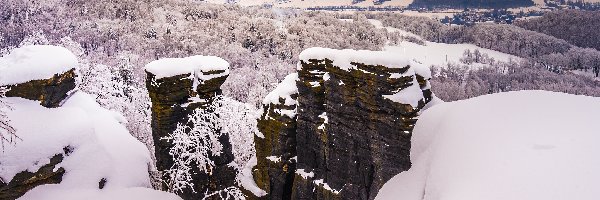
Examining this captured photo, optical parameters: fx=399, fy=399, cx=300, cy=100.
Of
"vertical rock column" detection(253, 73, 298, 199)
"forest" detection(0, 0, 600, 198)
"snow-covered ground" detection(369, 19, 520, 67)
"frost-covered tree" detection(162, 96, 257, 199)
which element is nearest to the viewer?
"vertical rock column" detection(253, 73, 298, 199)

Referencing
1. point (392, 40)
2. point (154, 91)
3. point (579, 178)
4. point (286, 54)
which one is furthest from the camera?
point (392, 40)

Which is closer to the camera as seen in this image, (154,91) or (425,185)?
(425,185)

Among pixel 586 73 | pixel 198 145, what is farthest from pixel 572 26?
pixel 198 145

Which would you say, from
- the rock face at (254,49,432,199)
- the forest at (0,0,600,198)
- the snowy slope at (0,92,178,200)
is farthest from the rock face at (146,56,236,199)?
the forest at (0,0,600,198)

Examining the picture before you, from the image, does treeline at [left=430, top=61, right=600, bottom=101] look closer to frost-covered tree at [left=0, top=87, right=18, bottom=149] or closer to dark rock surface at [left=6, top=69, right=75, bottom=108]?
dark rock surface at [left=6, top=69, right=75, bottom=108]

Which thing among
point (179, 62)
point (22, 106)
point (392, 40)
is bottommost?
point (392, 40)

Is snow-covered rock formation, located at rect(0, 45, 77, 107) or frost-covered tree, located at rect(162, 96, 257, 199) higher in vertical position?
snow-covered rock formation, located at rect(0, 45, 77, 107)

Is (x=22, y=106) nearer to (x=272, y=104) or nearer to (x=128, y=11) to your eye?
(x=272, y=104)

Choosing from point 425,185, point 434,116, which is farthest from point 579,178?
point 434,116
